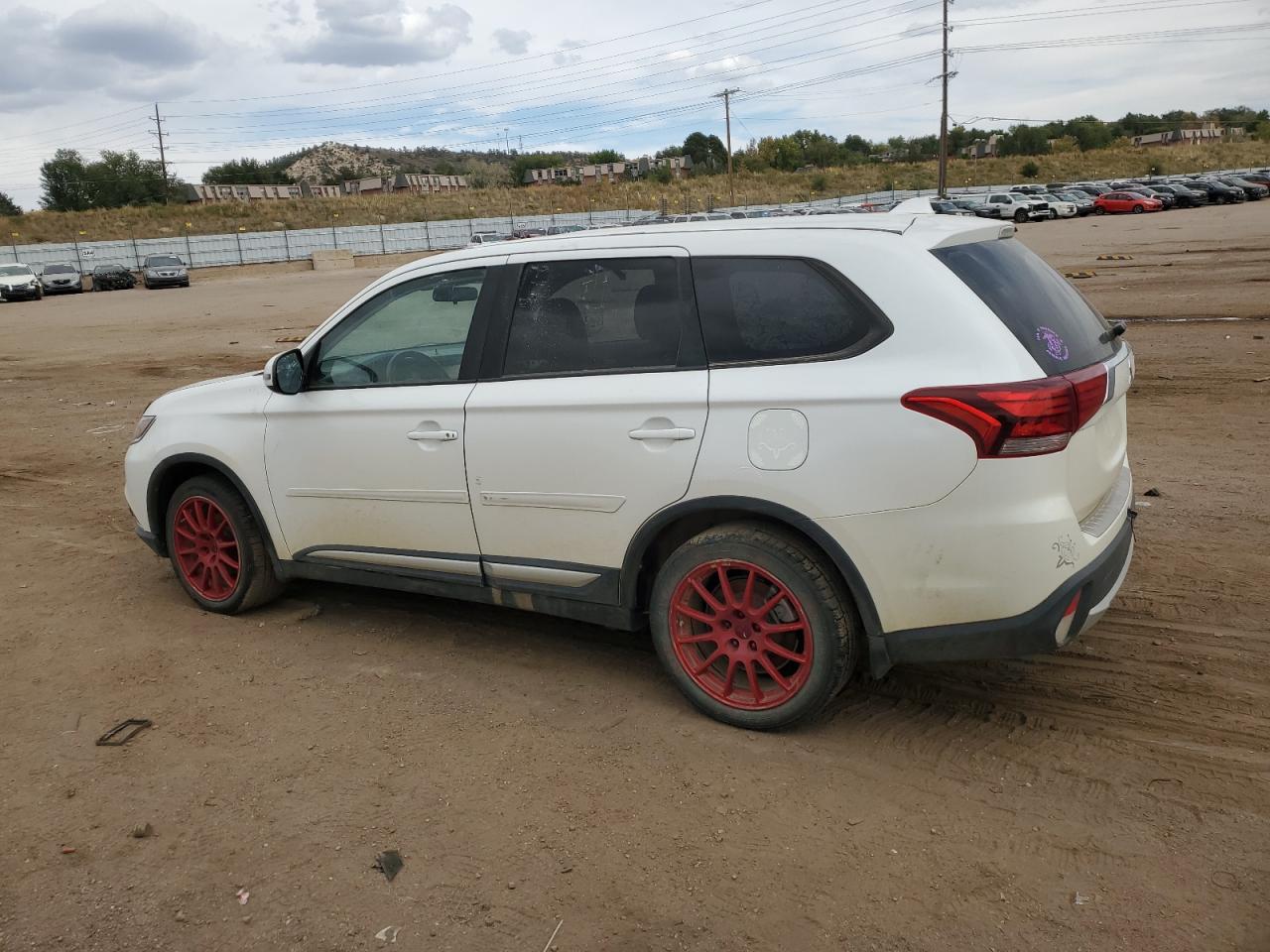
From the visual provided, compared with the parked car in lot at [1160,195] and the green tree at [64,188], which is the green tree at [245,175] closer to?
the green tree at [64,188]

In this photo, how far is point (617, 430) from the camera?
3.74m

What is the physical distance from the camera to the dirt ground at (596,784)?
2.79m

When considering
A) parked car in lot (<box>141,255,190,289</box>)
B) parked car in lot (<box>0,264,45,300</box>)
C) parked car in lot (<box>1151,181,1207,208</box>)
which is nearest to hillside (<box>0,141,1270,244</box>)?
parked car in lot (<box>141,255,190,289</box>)

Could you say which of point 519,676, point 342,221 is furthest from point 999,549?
point 342,221

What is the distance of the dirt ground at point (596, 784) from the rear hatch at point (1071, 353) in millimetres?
864

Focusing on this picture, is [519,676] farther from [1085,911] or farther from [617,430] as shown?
[1085,911]

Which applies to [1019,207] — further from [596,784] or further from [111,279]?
[596,784]

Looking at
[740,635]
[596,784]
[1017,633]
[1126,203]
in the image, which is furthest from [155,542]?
[1126,203]

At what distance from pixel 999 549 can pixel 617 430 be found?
4.54 ft

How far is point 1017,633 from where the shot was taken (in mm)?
3209

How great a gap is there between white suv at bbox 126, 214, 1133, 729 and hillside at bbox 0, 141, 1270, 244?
75206mm

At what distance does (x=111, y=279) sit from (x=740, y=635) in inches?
1863

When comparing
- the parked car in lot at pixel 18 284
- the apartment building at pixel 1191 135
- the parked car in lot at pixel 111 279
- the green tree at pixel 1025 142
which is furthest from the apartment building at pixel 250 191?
the apartment building at pixel 1191 135

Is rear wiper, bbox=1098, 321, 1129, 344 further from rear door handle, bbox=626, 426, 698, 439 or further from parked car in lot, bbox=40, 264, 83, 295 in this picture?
parked car in lot, bbox=40, 264, 83, 295
